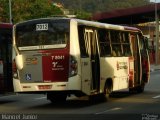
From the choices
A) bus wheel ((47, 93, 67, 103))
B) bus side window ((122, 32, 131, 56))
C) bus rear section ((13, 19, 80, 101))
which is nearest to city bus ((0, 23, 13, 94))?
bus wheel ((47, 93, 67, 103))

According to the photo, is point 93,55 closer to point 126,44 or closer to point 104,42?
point 104,42

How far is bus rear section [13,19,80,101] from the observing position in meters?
17.9

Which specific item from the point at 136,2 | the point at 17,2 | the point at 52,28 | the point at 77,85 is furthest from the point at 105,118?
the point at 136,2

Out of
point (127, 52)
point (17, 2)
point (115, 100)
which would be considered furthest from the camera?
point (17, 2)

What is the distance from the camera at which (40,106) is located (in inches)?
749

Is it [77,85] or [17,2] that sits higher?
[17,2]

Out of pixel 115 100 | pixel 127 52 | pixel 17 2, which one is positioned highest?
pixel 17 2

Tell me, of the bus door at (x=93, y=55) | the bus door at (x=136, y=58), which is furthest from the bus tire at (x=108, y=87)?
the bus door at (x=136, y=58)

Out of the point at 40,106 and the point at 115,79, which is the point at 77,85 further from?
the point at 115,79

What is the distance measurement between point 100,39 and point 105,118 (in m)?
5.63

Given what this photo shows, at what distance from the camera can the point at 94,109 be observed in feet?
57.4

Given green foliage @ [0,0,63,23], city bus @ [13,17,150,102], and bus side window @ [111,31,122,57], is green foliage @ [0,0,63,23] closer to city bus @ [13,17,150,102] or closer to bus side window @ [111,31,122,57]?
bus side window @ [111,31,122,57]

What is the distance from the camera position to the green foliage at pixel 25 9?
65719 millimetres

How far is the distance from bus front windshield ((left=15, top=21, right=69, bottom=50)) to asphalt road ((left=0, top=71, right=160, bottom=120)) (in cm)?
206
